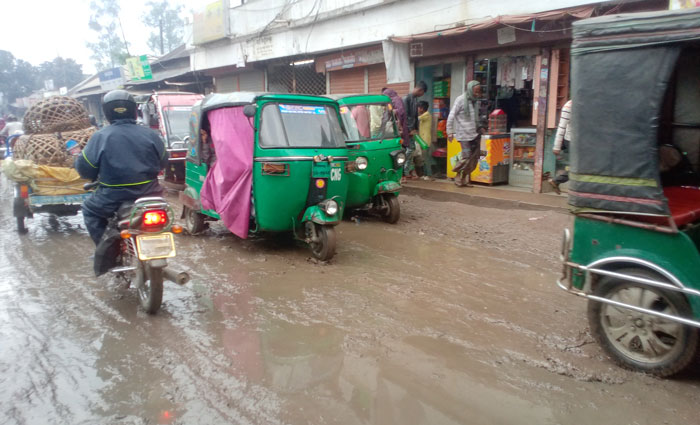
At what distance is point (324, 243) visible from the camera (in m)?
5.98

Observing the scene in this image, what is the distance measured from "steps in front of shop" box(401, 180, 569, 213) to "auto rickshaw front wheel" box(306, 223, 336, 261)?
13.0 ft

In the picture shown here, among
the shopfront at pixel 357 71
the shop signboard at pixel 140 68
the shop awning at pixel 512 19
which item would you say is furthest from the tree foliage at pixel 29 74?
the shop awning at pixel 512 19

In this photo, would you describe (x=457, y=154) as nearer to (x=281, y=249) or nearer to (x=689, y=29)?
(x=281, y=249)

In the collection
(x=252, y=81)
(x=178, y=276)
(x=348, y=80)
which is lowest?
(x=178, y=276)

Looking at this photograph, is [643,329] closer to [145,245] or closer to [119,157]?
[145,245]

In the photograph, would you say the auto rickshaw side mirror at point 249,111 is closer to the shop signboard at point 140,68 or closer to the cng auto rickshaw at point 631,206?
the cng auto rickshaw at point 631,206

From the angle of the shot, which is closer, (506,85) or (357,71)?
(506,85)

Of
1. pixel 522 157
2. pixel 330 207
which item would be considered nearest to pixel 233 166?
pixel 330 207

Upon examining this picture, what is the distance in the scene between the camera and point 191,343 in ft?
13.2

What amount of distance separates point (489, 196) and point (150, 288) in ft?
21.5

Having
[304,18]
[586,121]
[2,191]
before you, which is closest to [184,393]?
[586,121]

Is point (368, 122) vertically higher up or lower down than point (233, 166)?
higher up

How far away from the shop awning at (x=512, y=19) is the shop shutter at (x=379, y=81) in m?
2.22

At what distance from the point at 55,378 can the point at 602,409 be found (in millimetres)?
3537
